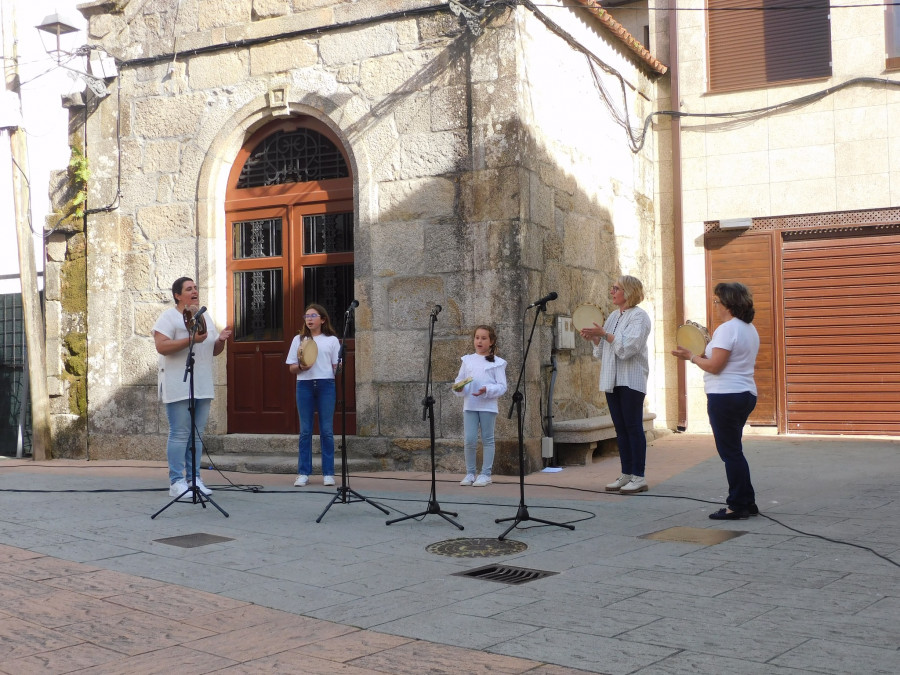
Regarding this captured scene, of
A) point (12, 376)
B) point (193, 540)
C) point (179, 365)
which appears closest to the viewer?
point (193, 540)

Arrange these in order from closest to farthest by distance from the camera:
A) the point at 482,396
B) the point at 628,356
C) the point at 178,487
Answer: the point at 628,356 < the point at 178,487 < the point at 482,396

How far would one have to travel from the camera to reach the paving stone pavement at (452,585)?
347cm

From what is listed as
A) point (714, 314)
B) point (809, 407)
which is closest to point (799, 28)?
point (714, 314)

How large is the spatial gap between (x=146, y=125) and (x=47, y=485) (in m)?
4.36

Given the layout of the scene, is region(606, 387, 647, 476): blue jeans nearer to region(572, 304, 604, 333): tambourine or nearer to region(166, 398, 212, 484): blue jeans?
region(572, 304, 604, 333): tambourine

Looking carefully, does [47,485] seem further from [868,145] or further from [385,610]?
[868,145]

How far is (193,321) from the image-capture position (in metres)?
7.32

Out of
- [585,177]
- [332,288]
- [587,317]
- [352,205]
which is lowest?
[587,317]

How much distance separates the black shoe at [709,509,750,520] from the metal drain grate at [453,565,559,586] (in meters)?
1.96

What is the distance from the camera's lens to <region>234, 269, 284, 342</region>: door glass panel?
10.2 m

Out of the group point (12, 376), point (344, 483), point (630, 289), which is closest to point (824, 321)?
point (630, 289)

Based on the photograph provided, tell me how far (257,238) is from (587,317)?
4.50m

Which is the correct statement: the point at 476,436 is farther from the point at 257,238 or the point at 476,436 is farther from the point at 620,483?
the point at 257,238

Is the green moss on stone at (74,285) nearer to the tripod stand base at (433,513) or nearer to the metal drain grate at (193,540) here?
the metal drain grate at (193,540)
